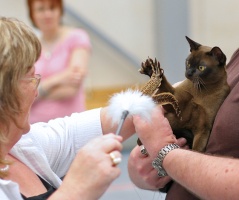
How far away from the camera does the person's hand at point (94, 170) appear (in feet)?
5.15

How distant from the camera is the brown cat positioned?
1.83m

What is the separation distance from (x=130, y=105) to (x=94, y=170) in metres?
0.21

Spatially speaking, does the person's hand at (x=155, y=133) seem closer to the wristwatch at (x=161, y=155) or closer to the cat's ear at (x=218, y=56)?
the wristwatch at (x=161, y=155)

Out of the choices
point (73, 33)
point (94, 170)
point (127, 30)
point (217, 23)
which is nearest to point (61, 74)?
point (73, 33)

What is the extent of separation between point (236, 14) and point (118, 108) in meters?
5.26

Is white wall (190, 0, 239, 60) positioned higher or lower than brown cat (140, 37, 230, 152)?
lower

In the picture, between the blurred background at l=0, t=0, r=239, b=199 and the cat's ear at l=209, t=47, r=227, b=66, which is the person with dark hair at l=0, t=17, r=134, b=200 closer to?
the cat's ear at l=209, t=47, r=227, b=66

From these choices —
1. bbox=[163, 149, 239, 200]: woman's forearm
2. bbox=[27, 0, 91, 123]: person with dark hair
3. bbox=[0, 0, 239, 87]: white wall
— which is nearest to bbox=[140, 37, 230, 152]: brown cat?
bbox=[163, 149, 239, 200]: woman's forearm

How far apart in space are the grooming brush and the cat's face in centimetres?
19

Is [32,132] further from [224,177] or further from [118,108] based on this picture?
[224,177]

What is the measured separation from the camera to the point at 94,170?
1575 millimetres

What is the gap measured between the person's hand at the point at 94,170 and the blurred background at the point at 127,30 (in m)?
4.91

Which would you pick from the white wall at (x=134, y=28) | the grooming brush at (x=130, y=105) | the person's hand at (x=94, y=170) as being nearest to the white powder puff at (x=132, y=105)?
the grooming brush at (x=130, y=105)

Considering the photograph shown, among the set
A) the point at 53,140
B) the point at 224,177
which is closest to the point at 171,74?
the point at 53,140
